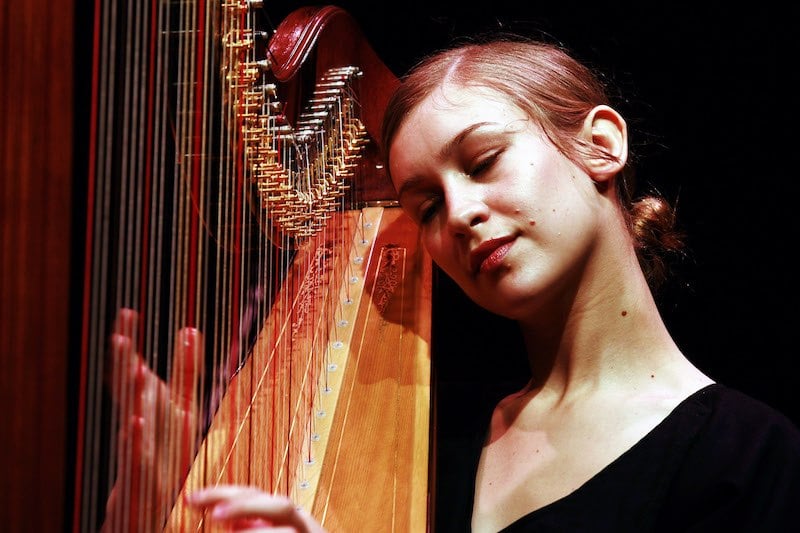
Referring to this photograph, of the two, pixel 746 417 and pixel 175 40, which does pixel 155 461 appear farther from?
pixel 746 417

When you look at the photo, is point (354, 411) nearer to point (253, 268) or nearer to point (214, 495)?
point (253, 268)

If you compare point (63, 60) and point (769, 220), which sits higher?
point (63, 60)

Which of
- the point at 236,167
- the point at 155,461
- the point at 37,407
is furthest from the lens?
the point at 236,167

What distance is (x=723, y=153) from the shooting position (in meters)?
1.74

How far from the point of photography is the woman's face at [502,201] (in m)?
1.15

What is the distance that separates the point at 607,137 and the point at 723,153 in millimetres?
601

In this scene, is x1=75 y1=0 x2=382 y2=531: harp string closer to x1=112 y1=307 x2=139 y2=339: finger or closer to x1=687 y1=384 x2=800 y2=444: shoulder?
x1=112 y1=307 x2=139 y2=339: finger

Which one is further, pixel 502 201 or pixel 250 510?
pixel 502 201

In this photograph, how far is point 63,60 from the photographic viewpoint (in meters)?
0.46

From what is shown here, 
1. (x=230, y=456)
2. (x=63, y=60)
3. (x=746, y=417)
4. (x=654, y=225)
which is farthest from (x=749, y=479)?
(x=63, y=60)

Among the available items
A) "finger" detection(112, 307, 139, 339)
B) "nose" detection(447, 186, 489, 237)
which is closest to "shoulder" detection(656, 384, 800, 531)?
"nose" detection(447, 186, 489, 237)

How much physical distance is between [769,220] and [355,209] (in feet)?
2.69

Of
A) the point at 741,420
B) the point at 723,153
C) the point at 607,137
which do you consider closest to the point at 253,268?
the point at 607,137

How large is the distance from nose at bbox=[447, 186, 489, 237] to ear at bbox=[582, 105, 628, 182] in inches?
6.9
